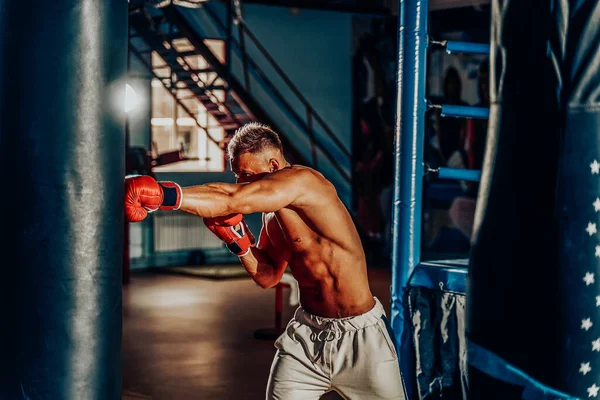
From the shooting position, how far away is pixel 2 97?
2.80m

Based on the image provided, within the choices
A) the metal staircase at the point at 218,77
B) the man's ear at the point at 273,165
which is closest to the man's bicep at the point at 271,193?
the man's ear at the point at 273,165

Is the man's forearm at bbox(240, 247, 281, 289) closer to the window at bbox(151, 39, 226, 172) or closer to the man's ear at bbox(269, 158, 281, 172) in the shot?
the man's ear at bbox(269, 158, 281, 172)

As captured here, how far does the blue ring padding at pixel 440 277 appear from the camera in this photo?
4785 millimetres

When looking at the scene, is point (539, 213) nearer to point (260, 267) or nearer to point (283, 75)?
point (260, 267)

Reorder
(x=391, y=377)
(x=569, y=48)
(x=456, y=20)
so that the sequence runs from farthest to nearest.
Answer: (x=456, y=20)
(x=391, y=377)
(x=569, y=48)

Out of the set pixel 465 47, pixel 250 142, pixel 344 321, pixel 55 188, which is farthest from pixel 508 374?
pixel 465 47

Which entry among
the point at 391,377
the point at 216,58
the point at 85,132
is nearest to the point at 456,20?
the point at 216,58

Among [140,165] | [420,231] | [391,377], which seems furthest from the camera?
[140,165]

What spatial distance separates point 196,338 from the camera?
27.4 feet

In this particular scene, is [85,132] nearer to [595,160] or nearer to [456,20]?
[595,160]

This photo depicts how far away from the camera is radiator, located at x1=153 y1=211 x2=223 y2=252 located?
45.9 ft

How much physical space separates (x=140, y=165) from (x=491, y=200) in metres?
8.61

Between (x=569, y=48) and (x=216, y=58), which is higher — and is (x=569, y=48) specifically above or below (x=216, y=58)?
below

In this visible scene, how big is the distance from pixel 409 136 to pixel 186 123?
9662 mm
